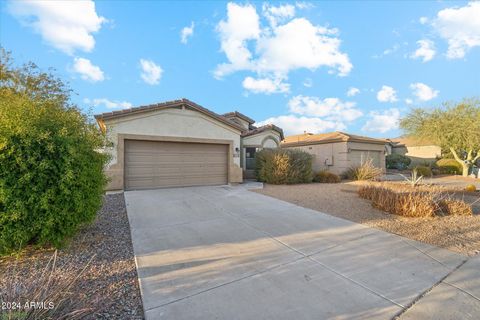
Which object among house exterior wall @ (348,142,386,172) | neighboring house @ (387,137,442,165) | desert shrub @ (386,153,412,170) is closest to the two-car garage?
house exterior wall @ (348,142,386,172)

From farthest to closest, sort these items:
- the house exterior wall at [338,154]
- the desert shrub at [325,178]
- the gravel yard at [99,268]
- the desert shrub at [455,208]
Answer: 1. the house exterior wall at [338,154]
2. the desert shrub at [325,178]
3. the desert shrub at [455,208]
4. the gravel yard at [99,268]

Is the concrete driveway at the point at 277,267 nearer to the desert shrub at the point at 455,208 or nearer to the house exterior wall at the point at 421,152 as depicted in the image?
the desert shrub at the point at 455,208

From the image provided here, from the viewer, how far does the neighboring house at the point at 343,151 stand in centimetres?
1656

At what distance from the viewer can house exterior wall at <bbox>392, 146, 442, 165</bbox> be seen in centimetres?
2906

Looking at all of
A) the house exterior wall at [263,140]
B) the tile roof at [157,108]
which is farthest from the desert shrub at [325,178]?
the tile roof at [157,108]

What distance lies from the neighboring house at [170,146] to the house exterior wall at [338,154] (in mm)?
8441

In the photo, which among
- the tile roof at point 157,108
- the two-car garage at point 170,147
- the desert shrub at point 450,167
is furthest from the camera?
the desert shrub at point 450,167

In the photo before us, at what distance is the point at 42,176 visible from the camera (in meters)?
3.53

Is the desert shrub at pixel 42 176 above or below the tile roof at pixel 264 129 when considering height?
below

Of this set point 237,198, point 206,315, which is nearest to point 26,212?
point 206,315

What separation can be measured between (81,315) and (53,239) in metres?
2.32

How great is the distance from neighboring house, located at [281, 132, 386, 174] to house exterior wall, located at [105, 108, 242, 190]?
8.53 metres

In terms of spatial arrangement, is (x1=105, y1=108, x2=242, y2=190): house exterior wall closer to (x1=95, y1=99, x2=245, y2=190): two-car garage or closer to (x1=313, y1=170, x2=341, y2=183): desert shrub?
(x1=95, y1=99, x2=245, y2=190): two-car garage

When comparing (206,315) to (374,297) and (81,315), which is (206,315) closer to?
(81,315)
